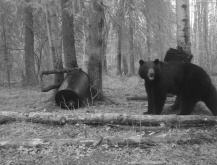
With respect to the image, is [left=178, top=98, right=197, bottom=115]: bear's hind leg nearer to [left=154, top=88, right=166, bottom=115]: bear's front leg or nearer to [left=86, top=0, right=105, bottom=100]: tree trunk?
[left=154, top=88, right=166, bottom=115]: bear's front leg

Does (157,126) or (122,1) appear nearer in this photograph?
(157,126)

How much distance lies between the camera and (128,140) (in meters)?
4.65

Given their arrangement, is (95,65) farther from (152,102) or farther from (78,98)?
(152,102)

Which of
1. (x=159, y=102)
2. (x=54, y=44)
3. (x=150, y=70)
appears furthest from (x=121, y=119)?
(x=54, y=44)

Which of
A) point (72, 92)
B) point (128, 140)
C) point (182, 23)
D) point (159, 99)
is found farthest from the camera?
point (182, 23)

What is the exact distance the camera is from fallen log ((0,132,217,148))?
15.1 ft

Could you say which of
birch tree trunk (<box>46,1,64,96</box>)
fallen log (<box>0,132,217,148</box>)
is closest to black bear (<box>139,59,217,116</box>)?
fallen log (<box>0,132,217,148</box>)

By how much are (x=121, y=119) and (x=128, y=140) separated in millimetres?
963

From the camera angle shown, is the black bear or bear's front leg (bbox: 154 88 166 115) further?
bear's front leg (bbox: 154 88 166 115)

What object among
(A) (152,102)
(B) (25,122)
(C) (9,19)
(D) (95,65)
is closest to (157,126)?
(A) (152,102)

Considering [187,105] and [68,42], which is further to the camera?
[68,42]

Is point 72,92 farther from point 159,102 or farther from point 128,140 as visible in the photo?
point 128,140

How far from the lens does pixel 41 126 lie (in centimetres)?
591

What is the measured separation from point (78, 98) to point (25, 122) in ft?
6.54
